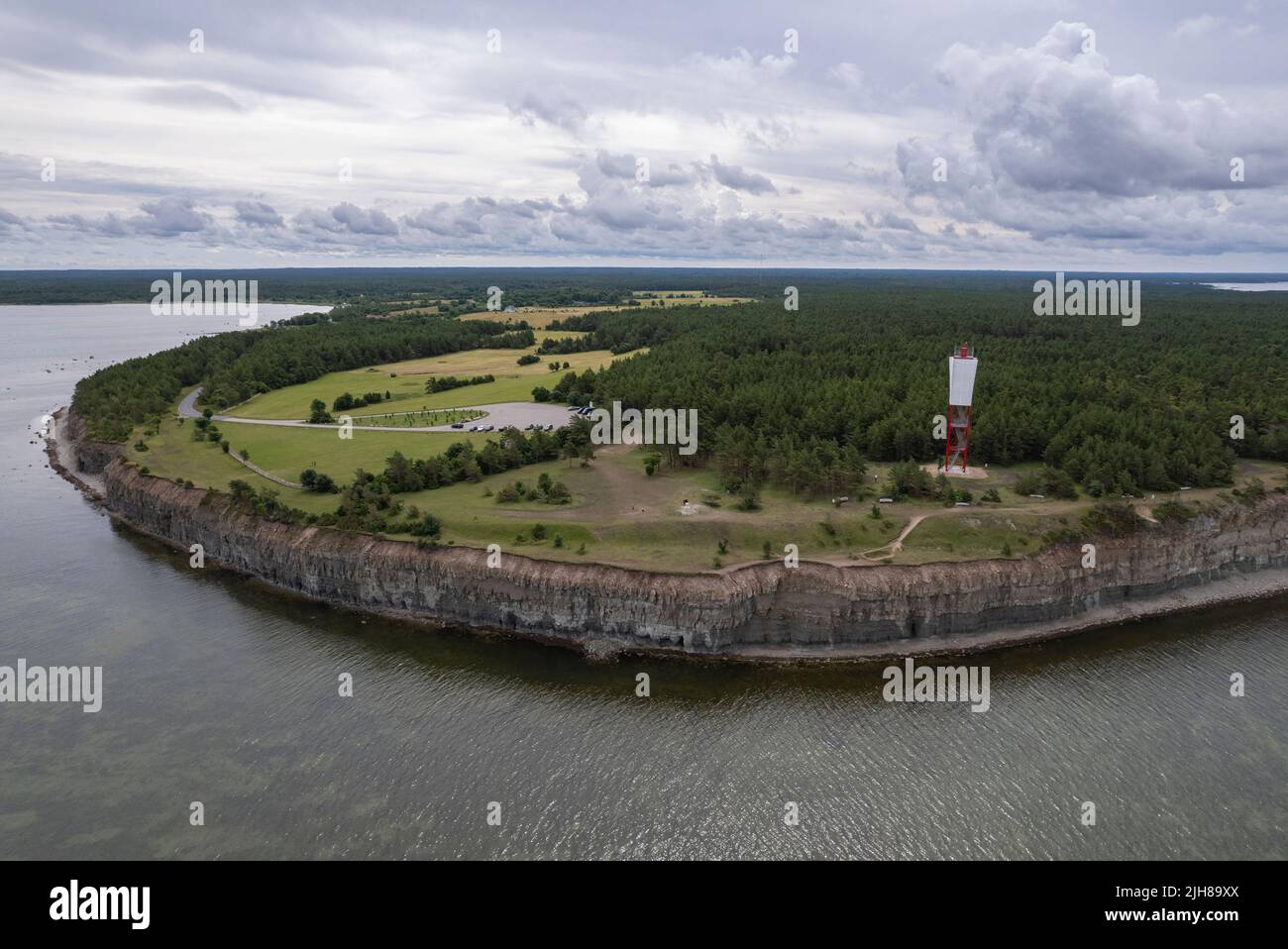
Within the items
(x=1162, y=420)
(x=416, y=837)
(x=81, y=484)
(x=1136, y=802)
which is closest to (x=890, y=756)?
(x=1136, y=802)

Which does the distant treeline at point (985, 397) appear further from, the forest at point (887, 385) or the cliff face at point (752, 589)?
the cliff face at point (752, 589)

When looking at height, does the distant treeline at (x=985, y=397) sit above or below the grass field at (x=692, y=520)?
above

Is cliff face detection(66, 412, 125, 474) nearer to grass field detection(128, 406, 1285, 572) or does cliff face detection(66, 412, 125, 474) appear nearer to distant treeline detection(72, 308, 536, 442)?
distant treeline detection(72, 308, 536, 442)

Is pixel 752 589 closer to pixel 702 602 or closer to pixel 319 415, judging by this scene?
pixel 702 602

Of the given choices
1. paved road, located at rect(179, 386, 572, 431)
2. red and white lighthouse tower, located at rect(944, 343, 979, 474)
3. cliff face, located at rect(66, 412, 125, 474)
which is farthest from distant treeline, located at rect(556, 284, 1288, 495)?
cliff face, located at rect(66, 412, 125, 474)

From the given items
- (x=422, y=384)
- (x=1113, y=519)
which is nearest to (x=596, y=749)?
(x=1113, y=519)

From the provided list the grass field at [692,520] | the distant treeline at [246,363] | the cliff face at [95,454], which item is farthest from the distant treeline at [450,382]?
the grass field at [692,520]
